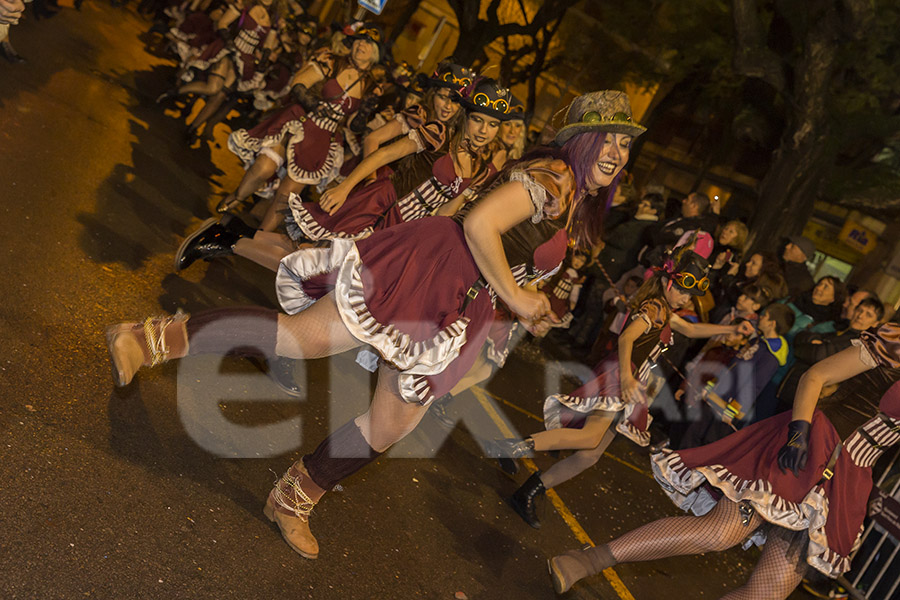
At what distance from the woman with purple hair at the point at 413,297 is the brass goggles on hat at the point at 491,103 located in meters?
1.38

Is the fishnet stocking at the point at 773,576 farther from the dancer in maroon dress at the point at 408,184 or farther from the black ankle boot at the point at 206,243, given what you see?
the black ankle boot at the point at 206,243

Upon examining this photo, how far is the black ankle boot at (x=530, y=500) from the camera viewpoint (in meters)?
4.58

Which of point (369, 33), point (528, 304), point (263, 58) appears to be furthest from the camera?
point (263, 58)

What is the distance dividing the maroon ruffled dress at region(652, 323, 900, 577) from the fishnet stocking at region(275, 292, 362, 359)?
78.2 inches

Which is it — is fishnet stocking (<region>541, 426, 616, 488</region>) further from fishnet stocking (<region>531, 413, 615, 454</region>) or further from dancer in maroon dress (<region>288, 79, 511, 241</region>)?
dancer in maroon dress (<region>288, 79, 511, 241</region>)

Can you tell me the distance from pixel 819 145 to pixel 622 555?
10.4 m

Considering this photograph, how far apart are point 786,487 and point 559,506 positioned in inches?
69.9

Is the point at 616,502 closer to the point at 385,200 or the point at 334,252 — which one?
the point at 385,200

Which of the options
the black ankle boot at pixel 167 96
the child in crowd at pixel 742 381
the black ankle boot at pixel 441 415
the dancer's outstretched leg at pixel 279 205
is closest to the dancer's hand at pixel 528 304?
the black ankle boot at pixel 441 415

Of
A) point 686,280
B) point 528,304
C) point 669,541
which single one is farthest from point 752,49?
point 528,304

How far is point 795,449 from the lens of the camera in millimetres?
3662

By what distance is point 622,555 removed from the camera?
3.76m

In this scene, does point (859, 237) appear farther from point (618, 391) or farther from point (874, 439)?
point (618, 391)

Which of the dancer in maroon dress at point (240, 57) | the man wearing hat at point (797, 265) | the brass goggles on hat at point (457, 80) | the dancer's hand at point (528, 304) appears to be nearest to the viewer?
the dancer's hand at point (528, 304)
